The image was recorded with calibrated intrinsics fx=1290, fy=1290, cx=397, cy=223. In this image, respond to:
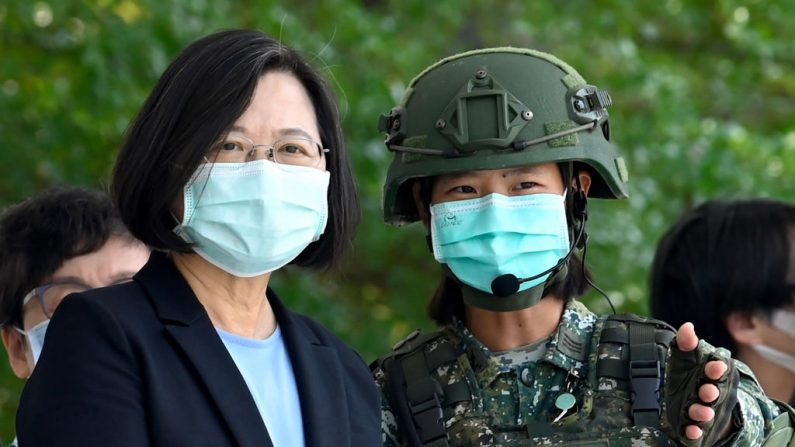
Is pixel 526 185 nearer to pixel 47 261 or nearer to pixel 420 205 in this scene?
pixel 420 205

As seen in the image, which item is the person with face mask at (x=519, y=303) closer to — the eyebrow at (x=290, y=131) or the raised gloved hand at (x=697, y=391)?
the raised gloved hand at (x=697, y=391)

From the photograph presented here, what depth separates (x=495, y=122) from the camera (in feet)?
13.1

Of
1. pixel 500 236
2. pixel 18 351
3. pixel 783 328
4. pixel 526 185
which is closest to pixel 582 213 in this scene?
pixel 526 185

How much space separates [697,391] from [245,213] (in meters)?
1.30

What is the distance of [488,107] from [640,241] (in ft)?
15.3

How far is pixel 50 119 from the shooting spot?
741 cm

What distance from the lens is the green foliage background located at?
7.14 m

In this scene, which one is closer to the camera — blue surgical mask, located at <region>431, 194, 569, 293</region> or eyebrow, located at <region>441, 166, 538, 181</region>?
blue surgical mask, located at <region>431, 194, 569, 293</region>

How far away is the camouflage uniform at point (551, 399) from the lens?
3695 mm

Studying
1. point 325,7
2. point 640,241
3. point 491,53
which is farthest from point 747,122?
point 491,53

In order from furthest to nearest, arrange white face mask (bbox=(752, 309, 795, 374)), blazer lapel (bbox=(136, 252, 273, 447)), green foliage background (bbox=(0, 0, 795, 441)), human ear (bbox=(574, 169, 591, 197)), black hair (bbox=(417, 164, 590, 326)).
Answer: green foliage background (bbox=(0, 0, 795, 441)) < white face mask (bbox=(752, 309, 795, 374)) < human ear (bbox=(574, 169, 591, 197)) < black hair (bbox=(417, 164, 590, 326)) < blazer lapel (bbox=(136, 252, 273, 447))

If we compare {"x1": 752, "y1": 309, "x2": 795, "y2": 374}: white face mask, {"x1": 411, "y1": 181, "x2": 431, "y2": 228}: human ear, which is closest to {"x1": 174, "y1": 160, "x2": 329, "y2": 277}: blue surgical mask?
{"x1": 411, "y1": 181, "x2": 431, "y2": 228}: human ear

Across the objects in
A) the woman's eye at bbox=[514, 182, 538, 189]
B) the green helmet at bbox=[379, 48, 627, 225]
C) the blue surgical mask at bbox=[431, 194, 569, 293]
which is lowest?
the blue surgical mask at bbox=[431, 194, 569, 293]

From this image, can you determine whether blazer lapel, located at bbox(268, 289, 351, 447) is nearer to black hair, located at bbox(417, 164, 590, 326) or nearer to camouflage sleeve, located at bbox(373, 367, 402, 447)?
camouflage sleeve, located at bbox(373, 367, 402, 447)
